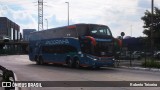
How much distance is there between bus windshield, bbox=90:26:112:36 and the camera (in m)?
31.8

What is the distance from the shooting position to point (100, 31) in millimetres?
32062

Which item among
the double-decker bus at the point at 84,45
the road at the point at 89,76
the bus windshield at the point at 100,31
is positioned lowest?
the road at the point at 89,76

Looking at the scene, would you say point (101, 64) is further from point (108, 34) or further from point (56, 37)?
point (56, 37)

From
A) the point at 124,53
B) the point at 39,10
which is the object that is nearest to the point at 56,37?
the point at 124,53

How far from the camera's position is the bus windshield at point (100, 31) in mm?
31797

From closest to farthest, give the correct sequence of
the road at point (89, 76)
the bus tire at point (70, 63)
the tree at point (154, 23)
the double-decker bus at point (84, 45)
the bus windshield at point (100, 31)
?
the road at point (89, 76), the double-decker bus at point (84, 45), the bus windshield at point (100, 31), the bus tire at point (70, 63), the tree at point (154, 23)

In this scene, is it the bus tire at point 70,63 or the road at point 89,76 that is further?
the bus tire at point 70,63

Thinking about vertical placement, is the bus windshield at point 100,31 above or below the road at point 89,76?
above

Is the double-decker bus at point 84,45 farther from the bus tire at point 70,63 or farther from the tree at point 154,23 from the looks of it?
the tree at point 154,23

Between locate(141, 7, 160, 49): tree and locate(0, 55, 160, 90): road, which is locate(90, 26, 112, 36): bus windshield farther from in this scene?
locate(141, 7, 160, 49): tree

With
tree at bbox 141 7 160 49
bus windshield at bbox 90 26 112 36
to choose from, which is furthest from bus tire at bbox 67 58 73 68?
tree at bbox 141 7 160 49

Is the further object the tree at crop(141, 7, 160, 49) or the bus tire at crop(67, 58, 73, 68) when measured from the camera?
the tree at crop(141, 7, 160, 49)

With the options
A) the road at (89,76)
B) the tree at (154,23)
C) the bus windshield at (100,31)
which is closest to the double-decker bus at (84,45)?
the bus windshield at (100,31)

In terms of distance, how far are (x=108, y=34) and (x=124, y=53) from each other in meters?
14.9
